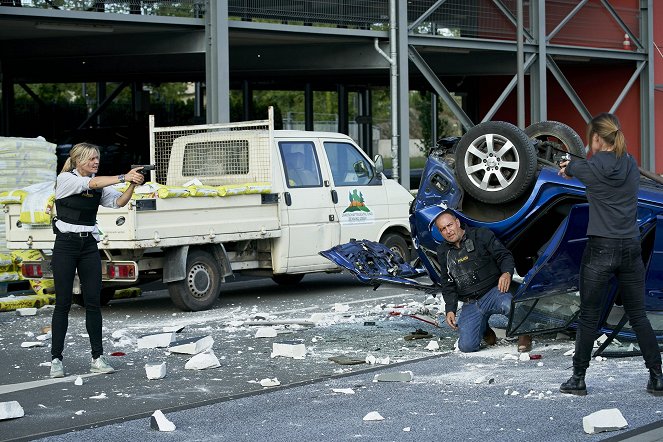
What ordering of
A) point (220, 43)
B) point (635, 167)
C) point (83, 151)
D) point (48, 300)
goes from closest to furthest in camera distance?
point (635, 167), point (83, 151), point (48, 300), point (220, 43)

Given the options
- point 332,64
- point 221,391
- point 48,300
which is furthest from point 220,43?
point 221,391

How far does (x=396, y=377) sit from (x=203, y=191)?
5.07 m

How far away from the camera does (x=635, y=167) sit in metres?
7.71

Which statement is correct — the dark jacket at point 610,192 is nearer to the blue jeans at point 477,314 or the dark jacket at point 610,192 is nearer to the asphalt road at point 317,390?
the asphalt road at point 317,390

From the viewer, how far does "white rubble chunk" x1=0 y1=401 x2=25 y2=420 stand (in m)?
7.37

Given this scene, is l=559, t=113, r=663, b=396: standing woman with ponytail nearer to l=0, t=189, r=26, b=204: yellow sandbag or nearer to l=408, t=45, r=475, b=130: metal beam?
l=0, t=189, r=26, b=204: yellow sandbag

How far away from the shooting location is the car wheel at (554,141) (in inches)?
415

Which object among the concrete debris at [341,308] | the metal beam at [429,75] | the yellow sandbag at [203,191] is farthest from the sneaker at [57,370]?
the metal beam at [429,75]

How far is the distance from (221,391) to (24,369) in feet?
6.89

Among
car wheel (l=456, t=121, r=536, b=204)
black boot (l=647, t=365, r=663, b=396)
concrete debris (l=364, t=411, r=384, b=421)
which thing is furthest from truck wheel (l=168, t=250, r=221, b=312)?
black boot (l=647, t=365, r=663, b=396)

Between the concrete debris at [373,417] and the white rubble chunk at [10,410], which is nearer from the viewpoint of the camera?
the concrete debris at [373,417]

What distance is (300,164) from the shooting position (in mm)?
14047

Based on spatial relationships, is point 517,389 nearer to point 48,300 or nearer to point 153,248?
point 153,248

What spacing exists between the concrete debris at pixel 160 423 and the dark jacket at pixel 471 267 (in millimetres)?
3347
